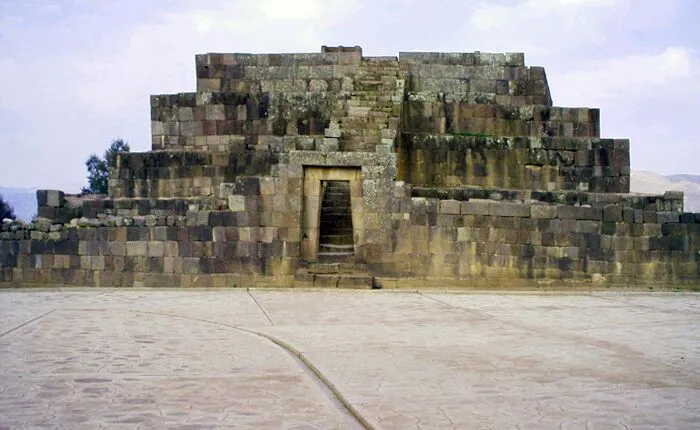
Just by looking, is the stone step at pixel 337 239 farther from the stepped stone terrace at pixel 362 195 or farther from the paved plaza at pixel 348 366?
the paved plaza at pixel 348 366

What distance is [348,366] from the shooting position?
380 inches

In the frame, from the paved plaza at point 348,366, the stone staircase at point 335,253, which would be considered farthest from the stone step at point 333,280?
the paved plaza at point 348,366

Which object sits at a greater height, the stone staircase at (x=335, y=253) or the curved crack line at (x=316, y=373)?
the stone staircase at (x=335, y=253)

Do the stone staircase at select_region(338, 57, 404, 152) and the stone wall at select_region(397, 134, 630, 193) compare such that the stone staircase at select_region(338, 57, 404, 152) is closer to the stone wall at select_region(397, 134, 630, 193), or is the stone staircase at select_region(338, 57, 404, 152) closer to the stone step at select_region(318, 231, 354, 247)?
the stone wall at select_region(397, 134, 630, 193)

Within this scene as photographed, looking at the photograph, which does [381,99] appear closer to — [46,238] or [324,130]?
[324,130]

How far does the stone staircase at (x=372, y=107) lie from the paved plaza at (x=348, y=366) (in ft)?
21.6

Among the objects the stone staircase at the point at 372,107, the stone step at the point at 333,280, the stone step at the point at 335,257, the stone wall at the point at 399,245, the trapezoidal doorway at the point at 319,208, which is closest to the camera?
the stone step at the point at 333,280

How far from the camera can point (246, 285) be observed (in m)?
19.9

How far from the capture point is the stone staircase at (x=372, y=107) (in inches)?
867

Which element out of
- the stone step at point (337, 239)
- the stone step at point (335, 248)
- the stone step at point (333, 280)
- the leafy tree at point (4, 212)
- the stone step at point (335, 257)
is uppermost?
the leafy tree at point (4, 212)

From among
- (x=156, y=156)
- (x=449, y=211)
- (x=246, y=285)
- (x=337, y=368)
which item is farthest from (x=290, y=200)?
(x=337, y=368)

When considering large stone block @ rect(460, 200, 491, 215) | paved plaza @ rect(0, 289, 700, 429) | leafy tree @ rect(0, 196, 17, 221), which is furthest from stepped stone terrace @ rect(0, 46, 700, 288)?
leafy tree @ rect(0, 196, 17, 221)

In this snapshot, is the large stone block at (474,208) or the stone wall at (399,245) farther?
the large stone block at (474,208)

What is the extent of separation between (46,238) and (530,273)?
10.6 meters
